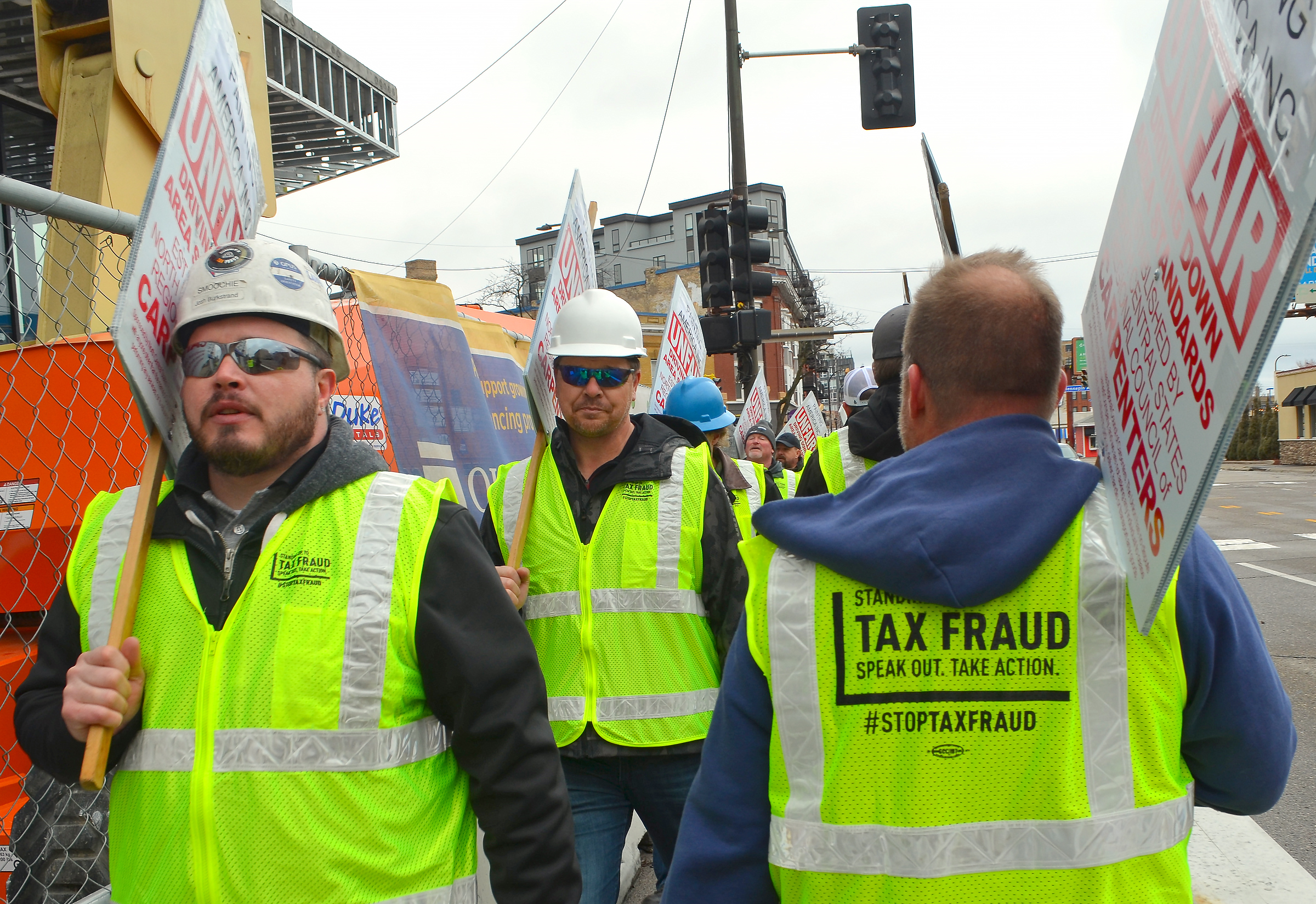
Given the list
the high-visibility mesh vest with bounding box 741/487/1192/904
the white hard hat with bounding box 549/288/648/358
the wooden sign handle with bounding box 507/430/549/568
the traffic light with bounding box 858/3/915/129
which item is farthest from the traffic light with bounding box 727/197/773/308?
the high-visibility mesh vest with bounding box 741/487/1192/904

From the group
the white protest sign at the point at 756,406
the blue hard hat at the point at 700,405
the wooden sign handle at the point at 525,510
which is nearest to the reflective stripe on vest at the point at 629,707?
the wooden sign handle at the point at 525,510

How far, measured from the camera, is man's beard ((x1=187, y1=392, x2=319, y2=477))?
1.90 metres

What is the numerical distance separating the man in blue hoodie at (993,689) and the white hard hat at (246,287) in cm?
120

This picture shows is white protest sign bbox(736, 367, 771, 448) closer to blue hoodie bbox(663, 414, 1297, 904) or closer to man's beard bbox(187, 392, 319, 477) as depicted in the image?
man's beard bbox(187, 392, 319, 477)

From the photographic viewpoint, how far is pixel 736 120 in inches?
478

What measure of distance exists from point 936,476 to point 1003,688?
32cm

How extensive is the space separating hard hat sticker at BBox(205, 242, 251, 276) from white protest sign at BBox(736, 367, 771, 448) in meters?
7.56

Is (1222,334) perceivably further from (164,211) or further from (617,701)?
(617,701)

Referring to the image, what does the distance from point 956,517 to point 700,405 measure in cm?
470

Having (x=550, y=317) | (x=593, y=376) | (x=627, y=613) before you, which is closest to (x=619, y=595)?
(x=627, y=613)

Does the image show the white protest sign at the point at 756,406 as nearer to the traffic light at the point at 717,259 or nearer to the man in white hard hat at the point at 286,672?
the traffic light at the point at 717,259

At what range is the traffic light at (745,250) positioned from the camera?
395 inches

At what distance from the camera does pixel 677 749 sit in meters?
2.88

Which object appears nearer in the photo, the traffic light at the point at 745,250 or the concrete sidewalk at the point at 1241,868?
the concrete sidewalk at the point at 1241,868
